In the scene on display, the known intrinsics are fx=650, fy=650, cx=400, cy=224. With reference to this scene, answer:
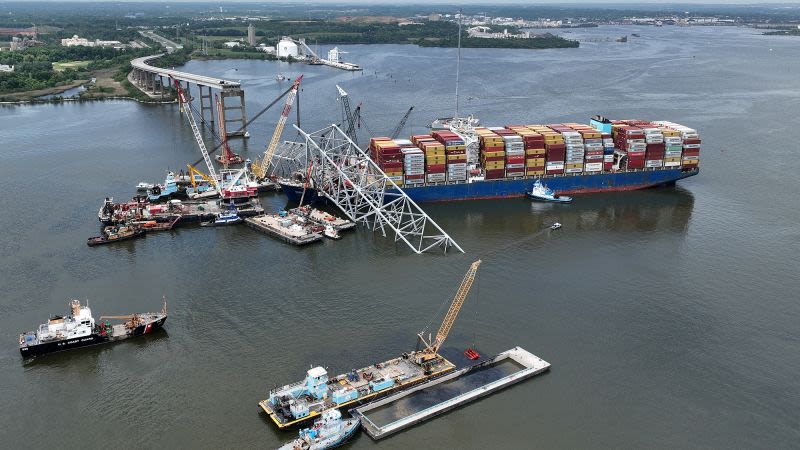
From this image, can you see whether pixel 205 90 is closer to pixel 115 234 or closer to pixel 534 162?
pixel 115 234

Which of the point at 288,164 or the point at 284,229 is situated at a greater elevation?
the point at 288,164

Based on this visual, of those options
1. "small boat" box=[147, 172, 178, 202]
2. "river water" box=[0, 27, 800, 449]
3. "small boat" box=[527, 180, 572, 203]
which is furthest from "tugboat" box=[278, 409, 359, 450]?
"small boat" box=[527, 180, 572, 203]

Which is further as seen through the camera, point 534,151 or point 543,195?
point 534,151

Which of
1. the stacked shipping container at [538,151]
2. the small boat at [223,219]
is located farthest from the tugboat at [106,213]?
the stacked shipping container at [538,151]

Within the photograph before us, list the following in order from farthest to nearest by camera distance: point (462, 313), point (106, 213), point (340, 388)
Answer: point (106, 213) → point (462, 313) → point (340, 388)

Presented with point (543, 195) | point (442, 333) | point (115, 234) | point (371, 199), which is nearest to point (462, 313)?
point (442, 333)

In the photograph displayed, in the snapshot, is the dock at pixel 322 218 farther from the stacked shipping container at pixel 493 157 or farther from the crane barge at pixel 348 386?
the crane barge at pixel 348 386

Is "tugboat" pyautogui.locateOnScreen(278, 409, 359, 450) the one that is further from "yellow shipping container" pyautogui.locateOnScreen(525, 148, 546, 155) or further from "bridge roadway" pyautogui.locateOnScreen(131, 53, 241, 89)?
"bridge roadway" pyautogui.locateOnScreen(131, 53, 241, 89)

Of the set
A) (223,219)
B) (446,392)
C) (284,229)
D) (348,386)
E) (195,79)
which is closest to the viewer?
(348,386)
